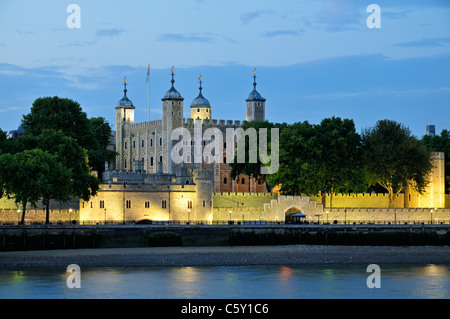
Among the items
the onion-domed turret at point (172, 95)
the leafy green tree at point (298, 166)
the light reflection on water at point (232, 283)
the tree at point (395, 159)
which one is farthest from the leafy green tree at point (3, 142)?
the onion-domed turret at point (172, 95)

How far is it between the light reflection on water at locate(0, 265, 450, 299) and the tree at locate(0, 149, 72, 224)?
44.4 feet

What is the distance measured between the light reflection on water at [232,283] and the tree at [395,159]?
27.1 meters

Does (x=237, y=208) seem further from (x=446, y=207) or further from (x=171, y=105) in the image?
(x=171, y=105)

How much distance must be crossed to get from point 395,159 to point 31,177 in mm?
30854

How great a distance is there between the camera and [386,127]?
86.6m

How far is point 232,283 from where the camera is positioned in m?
49.8

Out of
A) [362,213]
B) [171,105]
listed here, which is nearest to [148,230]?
[362,213]

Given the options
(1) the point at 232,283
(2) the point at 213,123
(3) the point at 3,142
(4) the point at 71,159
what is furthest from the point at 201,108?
(1) the point at 232,283

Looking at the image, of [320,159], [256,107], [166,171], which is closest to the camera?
[320,159]

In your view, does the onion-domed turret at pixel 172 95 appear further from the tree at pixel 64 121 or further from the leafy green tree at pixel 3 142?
the leafy green tree at pixel 3 142

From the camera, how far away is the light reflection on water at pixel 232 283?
4647 centimetres

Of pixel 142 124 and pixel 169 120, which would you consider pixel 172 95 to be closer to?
pixel 169 120

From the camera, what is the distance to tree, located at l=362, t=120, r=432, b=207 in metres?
84.2
